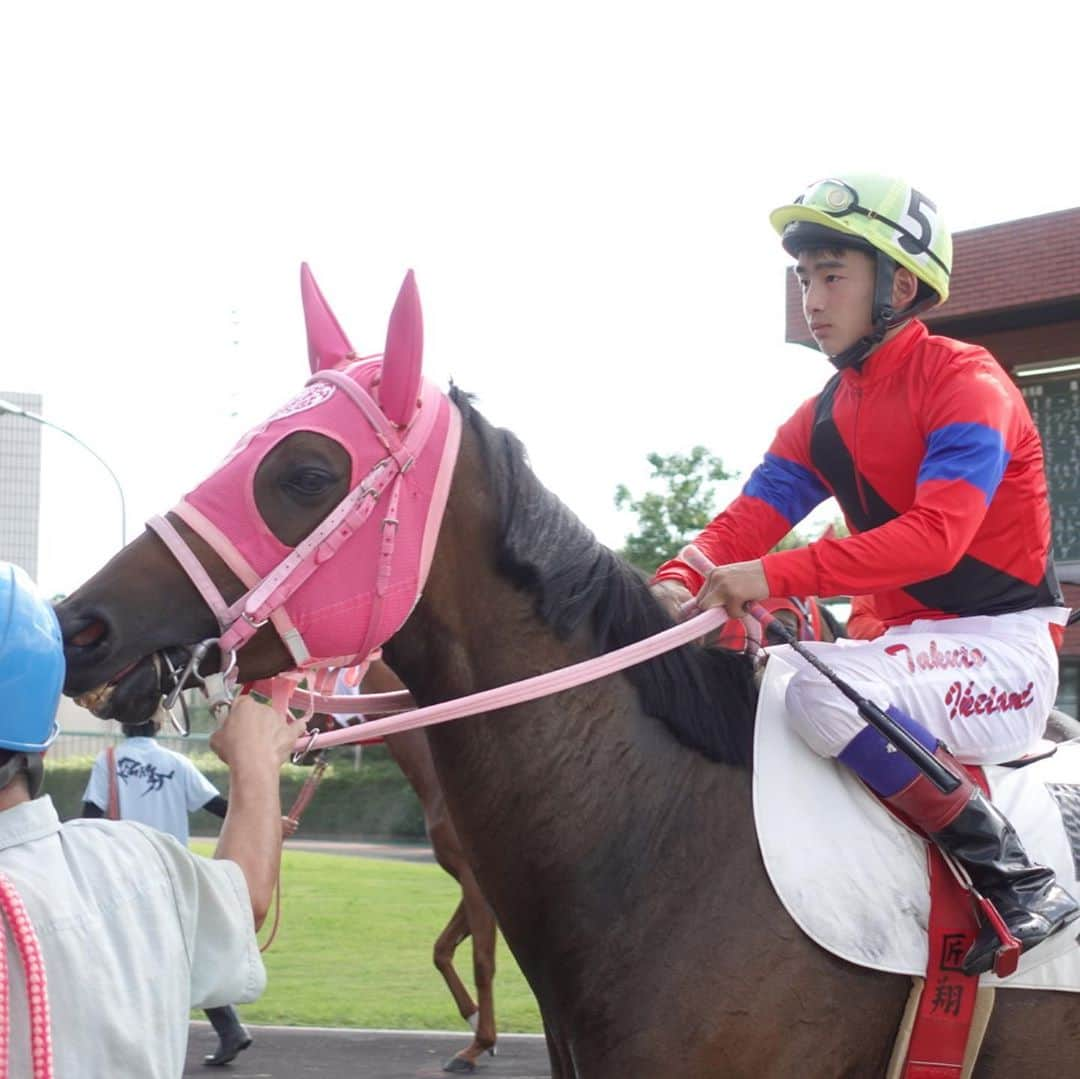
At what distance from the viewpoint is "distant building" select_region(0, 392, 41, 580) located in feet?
112

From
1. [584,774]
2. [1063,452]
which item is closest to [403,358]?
[584,774]

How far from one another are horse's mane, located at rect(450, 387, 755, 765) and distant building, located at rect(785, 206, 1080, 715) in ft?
41.9

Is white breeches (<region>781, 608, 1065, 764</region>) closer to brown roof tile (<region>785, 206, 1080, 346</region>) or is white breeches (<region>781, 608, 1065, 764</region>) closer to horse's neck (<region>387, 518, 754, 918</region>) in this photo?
horse's neck (<region>387, 518, 754, 918</region>)

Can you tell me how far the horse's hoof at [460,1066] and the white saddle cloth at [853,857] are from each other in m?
5.31

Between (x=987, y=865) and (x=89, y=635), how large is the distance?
184 cm

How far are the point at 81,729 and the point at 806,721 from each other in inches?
1553

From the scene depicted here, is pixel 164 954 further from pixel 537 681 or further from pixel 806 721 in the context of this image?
pixel 806 721

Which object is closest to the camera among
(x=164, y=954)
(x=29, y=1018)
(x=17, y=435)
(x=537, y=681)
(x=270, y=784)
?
(x=29, y=1018)

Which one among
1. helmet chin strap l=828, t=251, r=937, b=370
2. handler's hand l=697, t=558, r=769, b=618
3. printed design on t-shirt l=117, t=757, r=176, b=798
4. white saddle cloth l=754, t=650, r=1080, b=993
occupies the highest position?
helmet chin strap l=828, t=251, r=937, b=370

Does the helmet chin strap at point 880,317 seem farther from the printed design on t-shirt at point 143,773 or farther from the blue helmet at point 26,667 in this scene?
the printed design on t-shirt at point 143,773

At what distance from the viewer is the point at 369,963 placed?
466 inches

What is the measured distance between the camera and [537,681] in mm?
2977

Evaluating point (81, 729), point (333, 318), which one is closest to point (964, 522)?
point (333, 318)

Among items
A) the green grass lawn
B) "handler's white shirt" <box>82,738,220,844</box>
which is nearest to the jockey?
the green grass lawn
